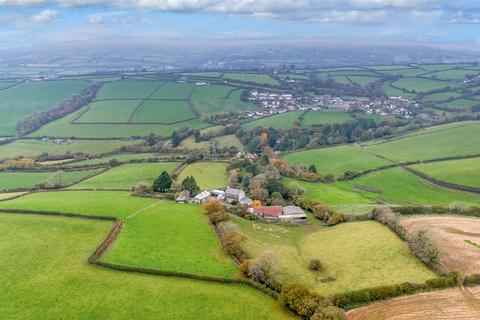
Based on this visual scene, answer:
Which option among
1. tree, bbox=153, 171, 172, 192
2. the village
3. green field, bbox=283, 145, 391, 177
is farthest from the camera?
the village

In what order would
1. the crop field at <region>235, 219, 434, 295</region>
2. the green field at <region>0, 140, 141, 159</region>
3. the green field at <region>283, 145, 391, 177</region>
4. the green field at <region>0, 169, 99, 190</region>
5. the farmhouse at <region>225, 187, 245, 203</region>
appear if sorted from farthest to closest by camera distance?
1. the green field at <region>0, 140, 141, 159</region>
2. the green field at <region>283, 145, 391, 177</region>
3. the green field at <region>0, 169, 99, 190</region>
4. the farmhouse at <region>225, 187, 245, 203</region>
5. the crop field at <region>235, 219, 434, 295</region>

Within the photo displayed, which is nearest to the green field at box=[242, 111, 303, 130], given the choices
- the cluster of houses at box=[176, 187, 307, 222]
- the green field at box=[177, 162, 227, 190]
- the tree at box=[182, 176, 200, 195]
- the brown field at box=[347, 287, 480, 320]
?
the green field at box=[177, 162, 227, 190]

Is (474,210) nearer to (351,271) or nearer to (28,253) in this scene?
(351,271)

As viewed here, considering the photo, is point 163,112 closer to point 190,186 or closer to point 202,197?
point 190,186

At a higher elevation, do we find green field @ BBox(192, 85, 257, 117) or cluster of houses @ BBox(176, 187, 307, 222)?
green field @ BBox(192, 85, 257, 117)

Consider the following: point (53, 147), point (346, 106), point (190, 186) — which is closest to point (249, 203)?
point (190, 186)

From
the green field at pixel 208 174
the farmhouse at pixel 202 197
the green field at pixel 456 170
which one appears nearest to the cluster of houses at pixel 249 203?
the farmhouse at pixel 202 197

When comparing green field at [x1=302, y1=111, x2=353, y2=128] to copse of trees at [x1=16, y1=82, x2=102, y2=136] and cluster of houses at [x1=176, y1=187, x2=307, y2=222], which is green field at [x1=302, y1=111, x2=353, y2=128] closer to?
cluster of houses at [x1=176, y1=187, x2=307, y2=222]
